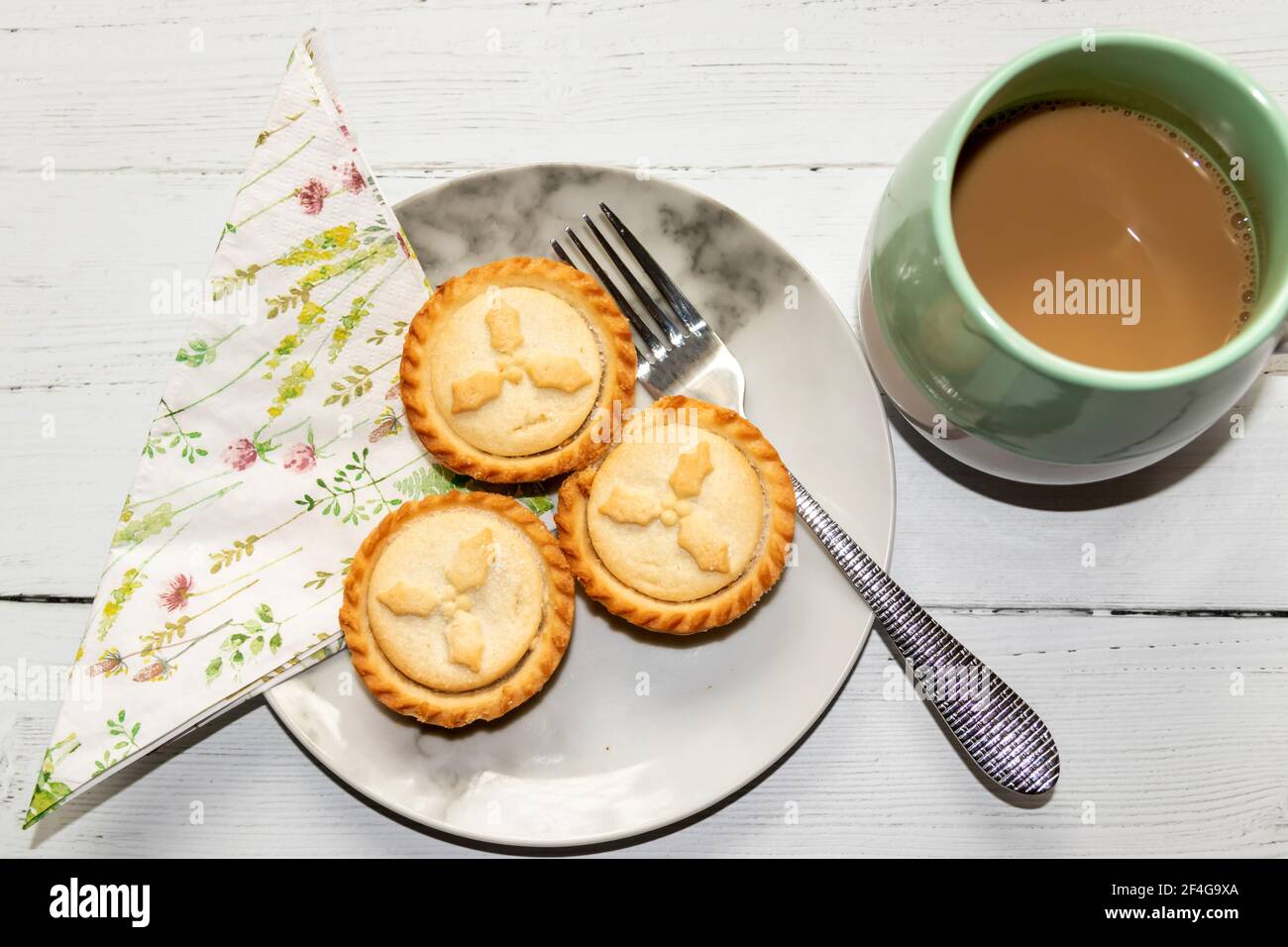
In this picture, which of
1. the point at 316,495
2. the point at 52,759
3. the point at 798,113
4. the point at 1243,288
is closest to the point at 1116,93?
the point at 1243,288

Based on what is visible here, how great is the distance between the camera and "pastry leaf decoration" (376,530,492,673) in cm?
141

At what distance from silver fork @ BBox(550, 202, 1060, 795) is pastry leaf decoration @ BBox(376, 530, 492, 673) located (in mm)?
376

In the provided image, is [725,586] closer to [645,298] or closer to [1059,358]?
[645,298]

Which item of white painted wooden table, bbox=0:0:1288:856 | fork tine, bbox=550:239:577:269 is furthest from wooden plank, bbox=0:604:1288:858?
fork tine, bbox=550:239:577:269

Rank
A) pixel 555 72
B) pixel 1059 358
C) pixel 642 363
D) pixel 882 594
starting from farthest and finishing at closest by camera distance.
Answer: pixel 555 72, pixel 642 363, pixel 882 594, pixel 1059 358

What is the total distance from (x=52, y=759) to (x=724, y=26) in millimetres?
1534

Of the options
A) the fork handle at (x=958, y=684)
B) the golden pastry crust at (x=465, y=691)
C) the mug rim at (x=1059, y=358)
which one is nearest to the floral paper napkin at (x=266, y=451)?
the golden pastry crust at (x=465, y=691)

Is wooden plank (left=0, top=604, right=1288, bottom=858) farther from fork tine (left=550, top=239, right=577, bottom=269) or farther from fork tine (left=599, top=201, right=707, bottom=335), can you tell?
fork tine (left=550, top=239, right=577, bottom=269)

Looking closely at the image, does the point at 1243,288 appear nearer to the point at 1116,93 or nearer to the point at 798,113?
the point at 1116,93

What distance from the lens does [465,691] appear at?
1434mm

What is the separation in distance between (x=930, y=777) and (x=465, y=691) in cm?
75

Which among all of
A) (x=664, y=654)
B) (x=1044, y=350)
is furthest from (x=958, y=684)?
(x=1044, y=350)

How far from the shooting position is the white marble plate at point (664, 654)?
1.42 metres

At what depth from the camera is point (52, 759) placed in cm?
138
